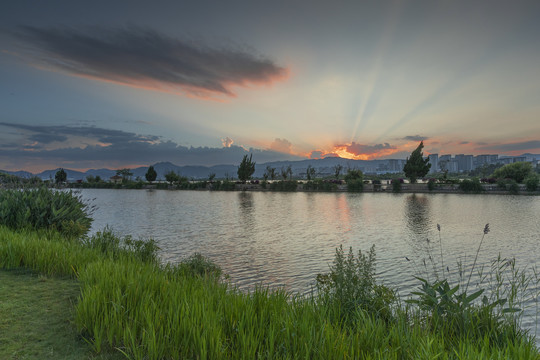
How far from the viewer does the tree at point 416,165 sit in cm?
5803

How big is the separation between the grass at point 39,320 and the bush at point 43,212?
4.57m

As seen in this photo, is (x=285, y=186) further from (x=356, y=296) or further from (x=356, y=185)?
(x=356, y=296)

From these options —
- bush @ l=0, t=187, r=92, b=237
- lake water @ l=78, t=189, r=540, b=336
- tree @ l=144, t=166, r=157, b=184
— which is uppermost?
tree @ l=144, t=166, r=157, b=184

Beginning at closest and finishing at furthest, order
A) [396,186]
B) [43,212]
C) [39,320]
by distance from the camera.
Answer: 1. [39,320]
2. [43,212]
3. [396,186]

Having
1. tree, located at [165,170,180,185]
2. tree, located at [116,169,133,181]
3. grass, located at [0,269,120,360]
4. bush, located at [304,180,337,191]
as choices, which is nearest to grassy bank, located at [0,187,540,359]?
grass, located at [0,269,120,360]

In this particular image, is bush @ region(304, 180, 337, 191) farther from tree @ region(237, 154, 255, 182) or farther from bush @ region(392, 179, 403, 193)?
tree @ region(237, 154, 255, 182)

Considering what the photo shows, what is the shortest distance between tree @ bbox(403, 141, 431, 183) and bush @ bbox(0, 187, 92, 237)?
59440 millimetres

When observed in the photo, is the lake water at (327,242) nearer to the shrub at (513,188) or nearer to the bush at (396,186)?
the shrub at (513,188)

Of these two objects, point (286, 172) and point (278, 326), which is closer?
point (278, 326)

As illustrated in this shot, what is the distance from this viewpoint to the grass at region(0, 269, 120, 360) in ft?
10.5

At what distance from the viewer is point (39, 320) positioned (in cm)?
394

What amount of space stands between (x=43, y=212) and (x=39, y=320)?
7.94m

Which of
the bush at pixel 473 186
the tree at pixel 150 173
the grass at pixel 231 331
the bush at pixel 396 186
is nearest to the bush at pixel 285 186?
the bush at pixel 396 186

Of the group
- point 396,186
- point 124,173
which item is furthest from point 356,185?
point 124,173
